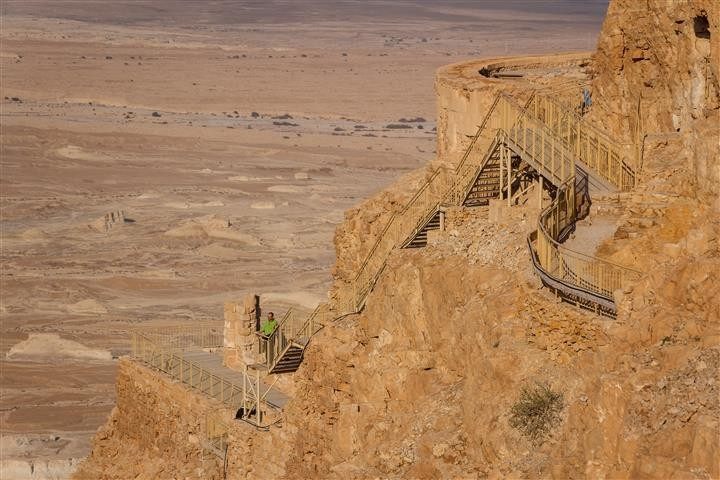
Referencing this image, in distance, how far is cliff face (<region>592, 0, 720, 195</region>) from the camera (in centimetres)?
1598

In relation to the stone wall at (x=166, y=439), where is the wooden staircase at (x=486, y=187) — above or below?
above

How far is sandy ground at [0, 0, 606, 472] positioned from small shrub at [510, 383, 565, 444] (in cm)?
1717

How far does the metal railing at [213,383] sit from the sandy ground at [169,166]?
532cm

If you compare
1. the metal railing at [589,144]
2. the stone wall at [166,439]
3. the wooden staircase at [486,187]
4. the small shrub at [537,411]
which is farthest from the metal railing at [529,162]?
the small shrub at [537,411]

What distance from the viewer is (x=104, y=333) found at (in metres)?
38.4

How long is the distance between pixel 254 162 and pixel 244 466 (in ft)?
157

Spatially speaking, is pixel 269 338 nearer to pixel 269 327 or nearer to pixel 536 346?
pixel 269 327

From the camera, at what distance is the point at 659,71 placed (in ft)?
62.7

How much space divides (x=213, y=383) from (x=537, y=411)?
10101mm

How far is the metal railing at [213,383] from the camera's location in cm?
2088

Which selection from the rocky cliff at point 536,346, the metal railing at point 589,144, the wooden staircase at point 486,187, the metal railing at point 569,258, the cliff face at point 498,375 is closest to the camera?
the cliff face at point 498,375

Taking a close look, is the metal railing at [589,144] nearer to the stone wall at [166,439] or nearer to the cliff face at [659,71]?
the cliff face at [659,71]

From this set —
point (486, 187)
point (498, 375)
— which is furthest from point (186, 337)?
point (498, 375)

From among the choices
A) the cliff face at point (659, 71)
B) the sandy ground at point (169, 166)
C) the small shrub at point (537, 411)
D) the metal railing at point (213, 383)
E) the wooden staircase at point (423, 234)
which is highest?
the cliff face at point (659, 71)
